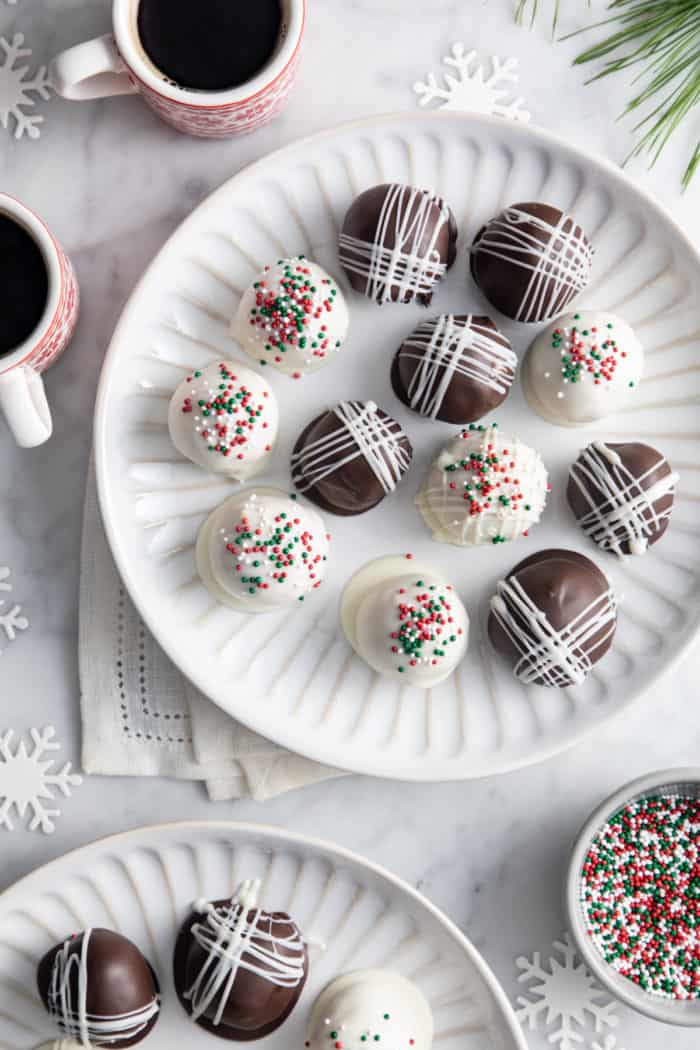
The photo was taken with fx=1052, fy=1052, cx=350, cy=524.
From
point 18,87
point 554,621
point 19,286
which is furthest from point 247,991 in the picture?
point 18,87

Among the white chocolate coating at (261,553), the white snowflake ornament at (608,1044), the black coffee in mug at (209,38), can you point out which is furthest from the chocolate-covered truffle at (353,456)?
the white snowflake ornament at (608,1044)

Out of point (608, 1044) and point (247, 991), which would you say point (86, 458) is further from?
point (608, 1044)

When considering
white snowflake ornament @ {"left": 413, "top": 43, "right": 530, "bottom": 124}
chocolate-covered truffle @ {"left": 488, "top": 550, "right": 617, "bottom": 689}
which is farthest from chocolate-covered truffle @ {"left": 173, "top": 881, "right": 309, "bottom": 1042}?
white snowflake ornament @ {"left": 413, "top": 43, "right": 530, "bottom": 124}

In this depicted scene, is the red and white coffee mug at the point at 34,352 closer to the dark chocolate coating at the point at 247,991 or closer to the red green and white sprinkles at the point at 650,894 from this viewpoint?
the dark chocolate coating at the point at 247,991

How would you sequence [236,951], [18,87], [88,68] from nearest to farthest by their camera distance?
[88,68]
[236,951]
[18,87]

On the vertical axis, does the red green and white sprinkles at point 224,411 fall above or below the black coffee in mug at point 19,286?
below
